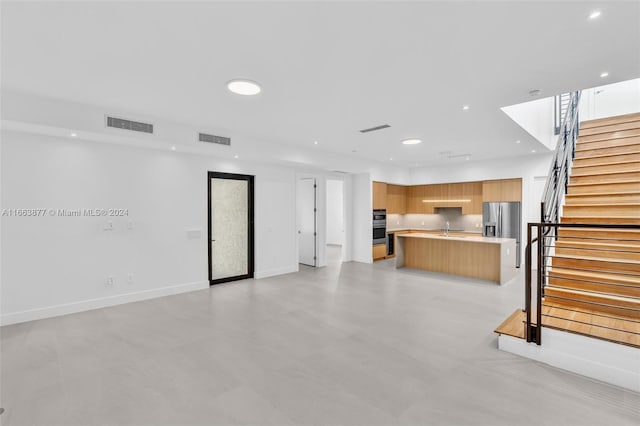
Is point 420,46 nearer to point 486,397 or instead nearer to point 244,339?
point 486,397

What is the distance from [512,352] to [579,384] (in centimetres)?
58

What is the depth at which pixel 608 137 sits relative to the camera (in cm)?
511

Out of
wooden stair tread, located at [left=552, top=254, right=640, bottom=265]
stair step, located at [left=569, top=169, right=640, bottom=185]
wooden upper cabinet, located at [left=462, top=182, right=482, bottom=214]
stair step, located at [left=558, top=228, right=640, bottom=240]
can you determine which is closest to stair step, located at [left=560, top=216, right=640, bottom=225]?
stair step, located at [left=558, top=228, right=640, bottom=240]

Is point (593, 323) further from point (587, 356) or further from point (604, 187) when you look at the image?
Answer: point (604, 187)

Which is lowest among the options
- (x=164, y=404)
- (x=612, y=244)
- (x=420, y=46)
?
(x=164, y=404)

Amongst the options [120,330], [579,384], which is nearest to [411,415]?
[579,384]

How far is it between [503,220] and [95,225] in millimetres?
8748

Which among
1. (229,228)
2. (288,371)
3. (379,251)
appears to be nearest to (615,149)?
(379,251)

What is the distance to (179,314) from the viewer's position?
4.38 meters

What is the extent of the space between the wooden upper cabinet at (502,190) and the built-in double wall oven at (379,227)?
2737 mm

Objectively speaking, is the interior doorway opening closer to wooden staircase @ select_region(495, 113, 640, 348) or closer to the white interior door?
the white interior door

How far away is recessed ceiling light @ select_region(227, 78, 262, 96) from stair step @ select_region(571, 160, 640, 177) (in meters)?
4.90

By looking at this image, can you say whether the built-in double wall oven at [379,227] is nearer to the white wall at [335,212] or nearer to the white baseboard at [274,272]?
the white baseboard at [274,272]

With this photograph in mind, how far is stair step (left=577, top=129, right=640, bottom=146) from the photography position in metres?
4.94
